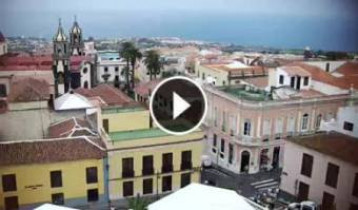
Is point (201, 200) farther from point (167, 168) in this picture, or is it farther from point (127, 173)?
point (127, 173)

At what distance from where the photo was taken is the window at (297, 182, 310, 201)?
2.61 m

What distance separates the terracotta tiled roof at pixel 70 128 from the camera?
2285mm

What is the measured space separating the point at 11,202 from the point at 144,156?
68 cm

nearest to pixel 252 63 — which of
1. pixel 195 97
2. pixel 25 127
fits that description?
pixel 195 97

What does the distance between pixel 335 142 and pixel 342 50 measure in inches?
20.4

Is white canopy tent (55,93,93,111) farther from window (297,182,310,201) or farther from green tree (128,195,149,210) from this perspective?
window (297,182,310,201)

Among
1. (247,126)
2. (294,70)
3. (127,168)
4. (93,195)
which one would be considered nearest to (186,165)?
(127,168)

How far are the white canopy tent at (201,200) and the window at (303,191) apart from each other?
0.29 m

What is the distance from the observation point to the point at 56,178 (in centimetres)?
241

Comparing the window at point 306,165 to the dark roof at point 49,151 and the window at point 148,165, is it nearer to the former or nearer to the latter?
the window at point 148,165

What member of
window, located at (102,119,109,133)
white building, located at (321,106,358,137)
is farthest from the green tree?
white building, located at (321,106,358,137)

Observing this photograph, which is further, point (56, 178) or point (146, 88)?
point (56, 178)

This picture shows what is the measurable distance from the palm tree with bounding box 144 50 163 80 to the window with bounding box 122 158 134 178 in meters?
0.47

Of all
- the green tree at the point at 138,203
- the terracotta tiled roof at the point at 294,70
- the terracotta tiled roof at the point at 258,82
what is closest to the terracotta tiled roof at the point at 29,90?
the green tree at the point at 138,203
